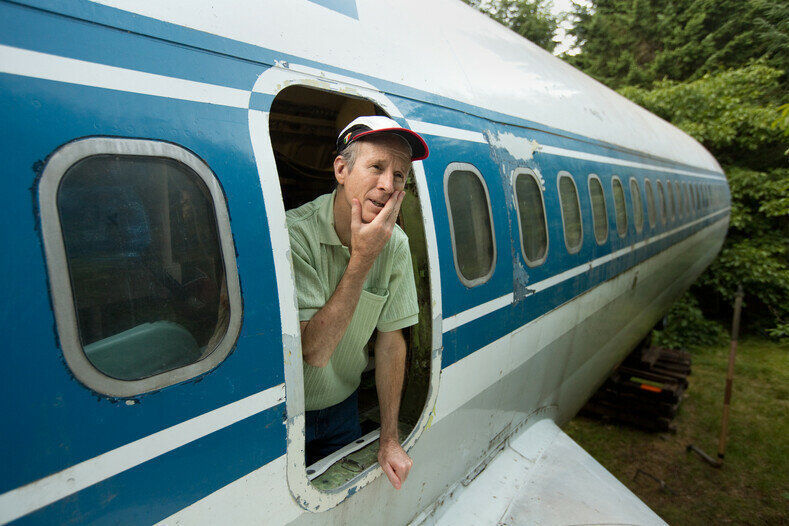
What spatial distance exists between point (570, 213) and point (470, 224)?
153 cm

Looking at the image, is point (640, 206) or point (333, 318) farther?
point (640, 206)

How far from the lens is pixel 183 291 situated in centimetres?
118

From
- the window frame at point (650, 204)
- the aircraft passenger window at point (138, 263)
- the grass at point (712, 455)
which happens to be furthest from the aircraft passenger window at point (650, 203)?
the aircraft passenger window at point (138, 263)

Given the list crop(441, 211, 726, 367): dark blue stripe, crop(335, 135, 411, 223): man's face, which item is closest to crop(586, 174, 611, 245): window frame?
crop(441, 211, 726, 367): dark blue stripe

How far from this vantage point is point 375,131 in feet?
4.57

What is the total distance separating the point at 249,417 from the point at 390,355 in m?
0.68

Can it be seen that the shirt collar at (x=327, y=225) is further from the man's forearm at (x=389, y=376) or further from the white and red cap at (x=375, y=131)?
the man's forearm at (x=389, y=376)

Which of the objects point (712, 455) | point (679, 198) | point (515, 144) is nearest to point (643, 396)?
point (712, 455)

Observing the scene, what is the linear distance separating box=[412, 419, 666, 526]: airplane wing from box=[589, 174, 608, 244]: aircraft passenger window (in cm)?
191

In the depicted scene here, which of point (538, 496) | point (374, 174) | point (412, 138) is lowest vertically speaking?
point (538, 496)

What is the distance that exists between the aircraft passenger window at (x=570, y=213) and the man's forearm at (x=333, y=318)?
7.97 feet

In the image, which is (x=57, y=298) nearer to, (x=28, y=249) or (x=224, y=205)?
(x=28, y=249)

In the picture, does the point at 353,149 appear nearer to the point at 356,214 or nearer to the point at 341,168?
the point at 341,168

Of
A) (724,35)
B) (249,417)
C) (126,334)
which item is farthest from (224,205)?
(724,35)
